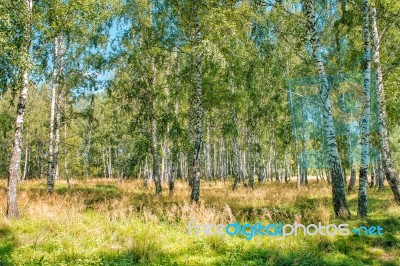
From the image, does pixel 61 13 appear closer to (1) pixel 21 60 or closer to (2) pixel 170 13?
(1) pixel 21 60

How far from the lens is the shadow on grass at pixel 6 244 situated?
5664 mm

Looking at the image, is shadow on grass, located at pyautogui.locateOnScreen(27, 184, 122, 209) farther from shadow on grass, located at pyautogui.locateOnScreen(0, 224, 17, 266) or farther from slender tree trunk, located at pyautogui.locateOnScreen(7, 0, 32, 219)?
shadow on grass, located at pyautogui.locateOnScreen(0, 224, 17, 266)

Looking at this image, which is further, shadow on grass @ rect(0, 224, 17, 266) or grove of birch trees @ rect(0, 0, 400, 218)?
grove of birch trees @ rect(0, 0, 400, 218)

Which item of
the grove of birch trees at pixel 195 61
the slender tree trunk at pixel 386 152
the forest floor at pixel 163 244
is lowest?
the forest floor at pixel 163 244

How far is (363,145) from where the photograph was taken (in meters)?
9.52

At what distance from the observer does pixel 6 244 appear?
657cm

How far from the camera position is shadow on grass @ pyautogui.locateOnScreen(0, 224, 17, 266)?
5.66 m

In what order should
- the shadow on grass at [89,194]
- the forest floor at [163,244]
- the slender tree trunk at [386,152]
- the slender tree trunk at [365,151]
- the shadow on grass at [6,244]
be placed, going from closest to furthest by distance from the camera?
1. the shadow on grass at [6,244]
2. the forest floor at [163,244]
3. the slender tree trunk at [365,151]
4. the slender tree trunk at [386,152]
5. the shadow on grass at [89,194]

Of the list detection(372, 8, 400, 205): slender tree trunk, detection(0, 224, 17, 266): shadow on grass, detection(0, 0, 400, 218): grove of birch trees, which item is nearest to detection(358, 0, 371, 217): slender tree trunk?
detection(0, 0, 400, 218): grove of birch trees

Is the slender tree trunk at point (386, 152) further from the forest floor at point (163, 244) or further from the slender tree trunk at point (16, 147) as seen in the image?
the slender tree trunk at point (16, 147)

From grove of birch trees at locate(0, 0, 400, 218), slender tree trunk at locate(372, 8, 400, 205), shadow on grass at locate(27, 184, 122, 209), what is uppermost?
grove of birch trees at locate(0, 0, 400, 218)

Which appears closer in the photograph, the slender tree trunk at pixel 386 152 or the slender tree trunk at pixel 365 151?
the slender tree trunk at pixel 365 151

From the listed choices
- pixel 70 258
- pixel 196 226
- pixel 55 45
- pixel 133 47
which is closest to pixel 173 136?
pixel 133 47

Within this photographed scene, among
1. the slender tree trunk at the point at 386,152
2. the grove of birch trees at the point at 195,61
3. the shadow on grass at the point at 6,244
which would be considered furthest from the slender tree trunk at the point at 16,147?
the slender tree trunk at the point at 386,152
